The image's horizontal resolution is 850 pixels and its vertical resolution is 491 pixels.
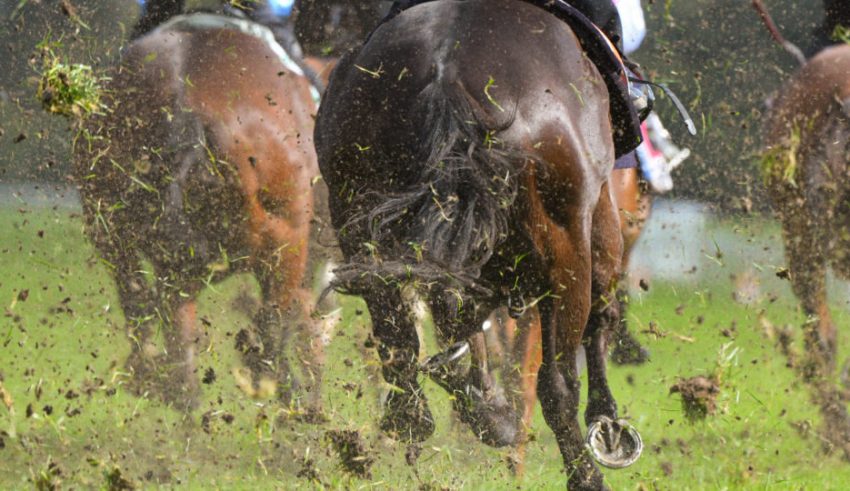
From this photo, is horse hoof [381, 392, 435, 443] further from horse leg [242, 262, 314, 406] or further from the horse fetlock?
horse leg [242, 262, 314, 406]

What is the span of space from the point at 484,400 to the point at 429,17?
4.57 ft

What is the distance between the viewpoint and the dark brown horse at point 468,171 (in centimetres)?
340

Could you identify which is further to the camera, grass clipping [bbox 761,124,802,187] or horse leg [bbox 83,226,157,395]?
grass clipping [bbox 761,124,802,187]

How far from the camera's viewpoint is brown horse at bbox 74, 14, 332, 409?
516cm

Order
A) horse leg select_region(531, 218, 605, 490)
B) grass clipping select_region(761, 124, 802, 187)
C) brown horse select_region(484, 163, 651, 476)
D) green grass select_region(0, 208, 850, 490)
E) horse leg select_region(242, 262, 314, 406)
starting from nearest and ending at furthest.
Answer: horse leg select_region(531, 218, 605, 490) < green grass select_region(0, 208, 850, 490) < brown horse select_region(484, 163, 651, 476) < horse leg select_region(242, 262, 314, 406) < grass clipping select_region(761, 124, 802, 187)

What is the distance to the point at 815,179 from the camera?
239 inches

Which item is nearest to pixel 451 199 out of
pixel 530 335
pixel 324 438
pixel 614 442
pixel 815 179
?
pixel 324 438

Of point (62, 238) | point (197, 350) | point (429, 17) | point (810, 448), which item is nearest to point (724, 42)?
point (62, 238)

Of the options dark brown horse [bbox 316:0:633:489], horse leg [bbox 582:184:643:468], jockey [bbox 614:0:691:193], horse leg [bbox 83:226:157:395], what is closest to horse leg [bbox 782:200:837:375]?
jockey [bbox 614:0:691:193]

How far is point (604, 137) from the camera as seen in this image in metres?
3.66

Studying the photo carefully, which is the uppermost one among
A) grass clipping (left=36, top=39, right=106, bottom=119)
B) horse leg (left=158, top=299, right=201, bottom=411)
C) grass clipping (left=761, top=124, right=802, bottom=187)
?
grass clipping (left=36, top=39, right=106, bottom=119)

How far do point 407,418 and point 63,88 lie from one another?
1.71 m

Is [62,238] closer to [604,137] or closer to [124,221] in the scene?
[124,221]

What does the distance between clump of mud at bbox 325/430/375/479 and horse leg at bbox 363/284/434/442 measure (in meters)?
0.12
